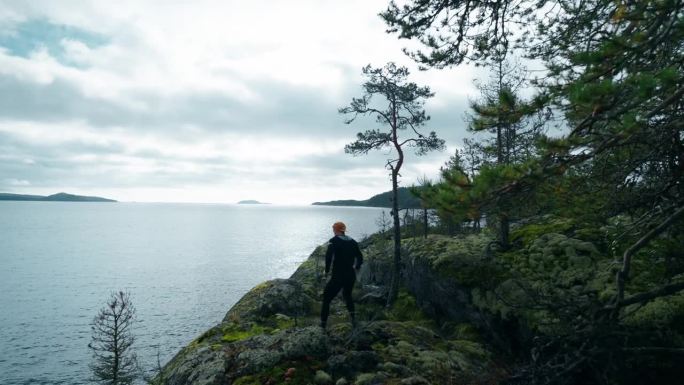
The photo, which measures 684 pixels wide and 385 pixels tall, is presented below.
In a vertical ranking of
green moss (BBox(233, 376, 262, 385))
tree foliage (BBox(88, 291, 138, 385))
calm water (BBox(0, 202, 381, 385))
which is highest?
green moss (BBox(233, 376, 262, 385))

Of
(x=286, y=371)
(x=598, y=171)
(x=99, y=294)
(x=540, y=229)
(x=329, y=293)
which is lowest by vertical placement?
(x=99, y=294)

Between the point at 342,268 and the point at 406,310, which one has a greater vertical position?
the point at 342,268

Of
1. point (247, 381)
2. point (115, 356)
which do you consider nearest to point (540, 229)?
point (247, 381)

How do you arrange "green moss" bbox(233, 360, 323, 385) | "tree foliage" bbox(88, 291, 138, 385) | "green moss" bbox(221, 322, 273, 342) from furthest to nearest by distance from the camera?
"tree foliage" bbox(88, 291, 138, 385) < "green moss" bbox(221, 322, 273, 342) < "green moss" bbox(233, 360, 323, 385)

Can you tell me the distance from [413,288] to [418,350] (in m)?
7.57

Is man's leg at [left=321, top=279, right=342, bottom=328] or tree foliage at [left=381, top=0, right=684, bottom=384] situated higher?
tree foliage at [left=381, top=0, right=684, bottom=384]

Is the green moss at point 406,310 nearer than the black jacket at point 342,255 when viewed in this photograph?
No

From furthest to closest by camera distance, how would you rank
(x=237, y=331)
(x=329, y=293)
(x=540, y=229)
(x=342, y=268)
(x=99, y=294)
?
(x=99, y=294) < (x=540, y=229) < (x=237, y=331) < (x=342, y=268) < (x=329, y=293)

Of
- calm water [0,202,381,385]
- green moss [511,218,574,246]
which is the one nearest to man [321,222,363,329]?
green moss [511,218,574,246]

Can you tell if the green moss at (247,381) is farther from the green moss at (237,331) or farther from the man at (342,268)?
the green moss at (237,331)

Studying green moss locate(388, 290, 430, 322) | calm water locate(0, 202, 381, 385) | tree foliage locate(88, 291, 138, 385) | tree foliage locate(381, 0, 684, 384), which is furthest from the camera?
calm water locate(0, 202, 381, 385)

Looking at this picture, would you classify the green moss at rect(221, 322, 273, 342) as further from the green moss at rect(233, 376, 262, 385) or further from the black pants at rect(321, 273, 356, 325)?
the green moss at rect(233, 376, 262, 385)

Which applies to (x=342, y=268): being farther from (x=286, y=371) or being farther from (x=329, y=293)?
(x=286, y=371)

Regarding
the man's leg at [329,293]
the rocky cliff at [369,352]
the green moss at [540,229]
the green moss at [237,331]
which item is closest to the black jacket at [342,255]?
the man's leg at [329,293]
